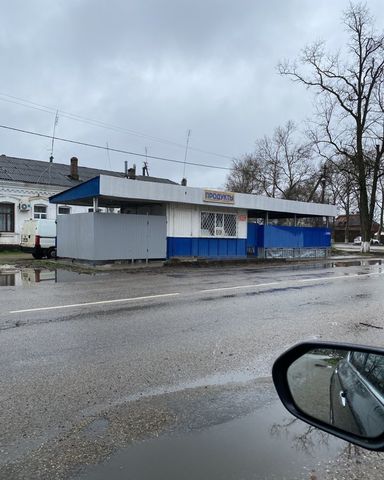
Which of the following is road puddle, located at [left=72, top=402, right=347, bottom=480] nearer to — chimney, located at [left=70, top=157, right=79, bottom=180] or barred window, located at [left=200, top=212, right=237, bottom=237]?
barred window, located at [left=200, top=212, right=237, bottom=237]

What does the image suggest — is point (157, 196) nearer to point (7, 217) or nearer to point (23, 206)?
point (23, 206)

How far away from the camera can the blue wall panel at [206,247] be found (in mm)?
21686

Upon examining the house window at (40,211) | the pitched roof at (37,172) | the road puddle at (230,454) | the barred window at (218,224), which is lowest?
the road puddle at (230,454)

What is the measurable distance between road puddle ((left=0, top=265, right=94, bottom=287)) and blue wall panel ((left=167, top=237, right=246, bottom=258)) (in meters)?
5.83

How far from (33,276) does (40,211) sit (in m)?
17.9

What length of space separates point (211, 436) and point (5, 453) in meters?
1.61

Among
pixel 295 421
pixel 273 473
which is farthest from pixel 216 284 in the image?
pixel 273 473

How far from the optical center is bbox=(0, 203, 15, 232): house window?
3064cm

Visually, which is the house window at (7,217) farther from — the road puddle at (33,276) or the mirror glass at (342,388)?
the mirror glass at (342,388)

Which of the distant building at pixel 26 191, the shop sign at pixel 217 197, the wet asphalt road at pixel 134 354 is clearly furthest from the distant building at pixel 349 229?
the wet asphalt road at pixel 134 354

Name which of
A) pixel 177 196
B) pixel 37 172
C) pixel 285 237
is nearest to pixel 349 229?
pixel 285 237

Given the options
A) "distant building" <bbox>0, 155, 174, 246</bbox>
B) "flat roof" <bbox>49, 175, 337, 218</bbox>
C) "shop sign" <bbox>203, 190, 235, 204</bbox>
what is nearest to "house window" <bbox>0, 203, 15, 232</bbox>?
"distant building" <bbox>0, 155, 174, 246</bbox>

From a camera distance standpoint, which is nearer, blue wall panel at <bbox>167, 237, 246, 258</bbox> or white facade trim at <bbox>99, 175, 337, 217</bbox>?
white facade trim at <bbox>99, 175, 337, 217</bbox>

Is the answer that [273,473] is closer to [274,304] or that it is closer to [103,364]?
[103,364]
